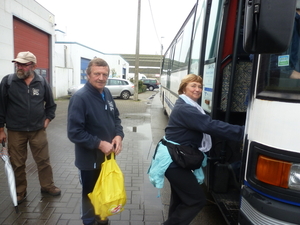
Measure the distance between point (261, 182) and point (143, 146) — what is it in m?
5.09

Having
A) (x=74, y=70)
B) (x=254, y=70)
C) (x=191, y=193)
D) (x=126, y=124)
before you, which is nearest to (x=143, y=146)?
(x=126, y=124)

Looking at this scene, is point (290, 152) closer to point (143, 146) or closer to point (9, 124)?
point (9, 124)

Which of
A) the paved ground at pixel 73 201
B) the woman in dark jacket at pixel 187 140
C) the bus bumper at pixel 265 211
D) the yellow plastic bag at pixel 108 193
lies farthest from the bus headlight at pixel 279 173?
the paved ground at pixel 73 201

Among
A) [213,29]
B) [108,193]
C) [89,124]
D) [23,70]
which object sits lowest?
[108,193]

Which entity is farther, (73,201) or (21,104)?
(73,201)

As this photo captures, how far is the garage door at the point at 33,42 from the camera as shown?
1277cm

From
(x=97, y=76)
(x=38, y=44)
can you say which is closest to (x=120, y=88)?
(x=38, y=44)

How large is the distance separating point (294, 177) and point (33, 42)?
1492 centimetres

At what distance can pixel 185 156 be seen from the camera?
252 cm

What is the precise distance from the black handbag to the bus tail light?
66cm

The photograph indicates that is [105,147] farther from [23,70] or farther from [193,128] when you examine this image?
[23,70]

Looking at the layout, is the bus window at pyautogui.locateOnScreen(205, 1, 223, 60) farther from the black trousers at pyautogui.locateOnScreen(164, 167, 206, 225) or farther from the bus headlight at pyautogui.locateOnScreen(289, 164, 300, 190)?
the bus headlight at pyautogui.locateOnScreen(289, 164, 300, 190)

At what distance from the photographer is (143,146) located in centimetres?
696

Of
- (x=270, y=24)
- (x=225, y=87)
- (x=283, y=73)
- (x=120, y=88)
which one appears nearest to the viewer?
(x=270, y=24)
